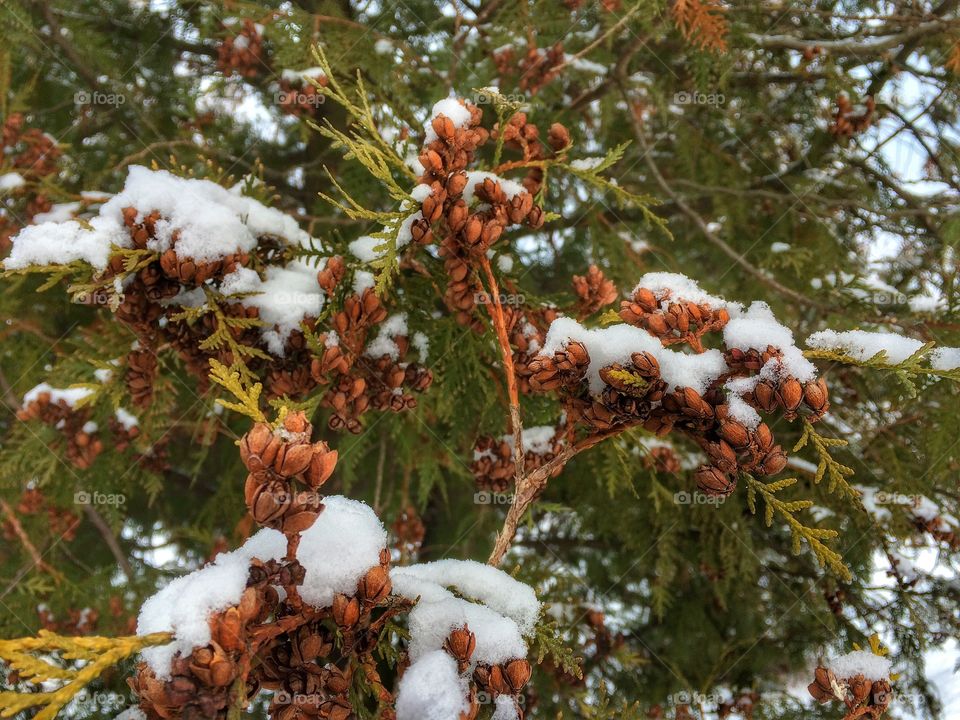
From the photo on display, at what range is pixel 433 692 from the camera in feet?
3.34

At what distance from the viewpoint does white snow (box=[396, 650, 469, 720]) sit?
1.01 m

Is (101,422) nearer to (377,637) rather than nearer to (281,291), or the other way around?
(281,291)

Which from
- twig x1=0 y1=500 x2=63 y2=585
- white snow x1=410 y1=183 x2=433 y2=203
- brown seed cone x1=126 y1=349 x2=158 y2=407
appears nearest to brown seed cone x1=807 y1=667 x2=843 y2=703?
white snow x1=410 y1=183 x2=433 y2=203

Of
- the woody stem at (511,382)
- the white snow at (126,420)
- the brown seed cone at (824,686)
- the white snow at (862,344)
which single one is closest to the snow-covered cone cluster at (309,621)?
the woody stem at (511,382)

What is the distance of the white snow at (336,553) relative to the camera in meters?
1.02

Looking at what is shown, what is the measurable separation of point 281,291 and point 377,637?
89 cm

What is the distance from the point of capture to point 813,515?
98.4 inches

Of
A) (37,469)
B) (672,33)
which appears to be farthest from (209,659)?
(672,33)

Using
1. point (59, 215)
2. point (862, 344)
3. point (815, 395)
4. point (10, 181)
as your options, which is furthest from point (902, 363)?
point (10, 181)

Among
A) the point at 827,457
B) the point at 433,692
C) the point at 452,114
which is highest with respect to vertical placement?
the point at 452,114

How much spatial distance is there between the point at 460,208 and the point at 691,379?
1.95 ft

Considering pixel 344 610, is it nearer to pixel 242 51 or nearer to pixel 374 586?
pixel 374 586

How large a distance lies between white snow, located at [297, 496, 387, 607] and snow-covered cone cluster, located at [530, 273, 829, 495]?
444 mm

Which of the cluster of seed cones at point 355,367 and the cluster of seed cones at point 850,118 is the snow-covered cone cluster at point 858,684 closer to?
the cluster of seed cones at point 355,367
